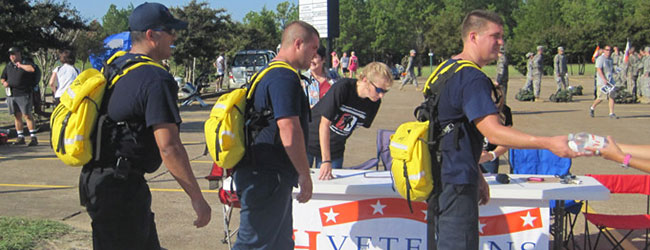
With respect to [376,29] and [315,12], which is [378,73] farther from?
[376,29]

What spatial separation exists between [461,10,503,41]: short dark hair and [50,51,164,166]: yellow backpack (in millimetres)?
1723

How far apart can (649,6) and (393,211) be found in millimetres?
48756

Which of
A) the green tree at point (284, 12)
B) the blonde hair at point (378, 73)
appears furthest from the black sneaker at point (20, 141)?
the green tree at point (284, 12)

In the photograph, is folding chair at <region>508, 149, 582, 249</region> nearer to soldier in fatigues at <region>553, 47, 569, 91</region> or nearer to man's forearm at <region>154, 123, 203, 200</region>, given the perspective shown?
man's forearm at <region>154, 123, 203, 200</region>

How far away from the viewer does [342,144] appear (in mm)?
5184

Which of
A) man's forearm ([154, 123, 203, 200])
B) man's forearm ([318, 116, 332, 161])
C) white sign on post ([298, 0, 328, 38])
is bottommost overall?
man's forearm ([318, 116, 332, 161])

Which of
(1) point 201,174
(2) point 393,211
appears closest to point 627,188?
(2) point 393,211

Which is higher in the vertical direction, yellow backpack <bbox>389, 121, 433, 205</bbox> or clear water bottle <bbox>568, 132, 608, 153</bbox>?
clear water bottle <bbox>568, 132, 608, 153</bbox>

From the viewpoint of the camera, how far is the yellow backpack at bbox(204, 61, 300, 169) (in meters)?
3.12

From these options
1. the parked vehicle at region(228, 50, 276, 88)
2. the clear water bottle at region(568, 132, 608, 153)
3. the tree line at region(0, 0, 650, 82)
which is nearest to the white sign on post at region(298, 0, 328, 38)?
the tree line at region(0, 0, 650, 82)

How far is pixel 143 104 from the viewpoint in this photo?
8.95ft

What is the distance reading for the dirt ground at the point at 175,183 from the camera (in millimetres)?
5348

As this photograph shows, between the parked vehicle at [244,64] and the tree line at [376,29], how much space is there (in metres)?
2.13

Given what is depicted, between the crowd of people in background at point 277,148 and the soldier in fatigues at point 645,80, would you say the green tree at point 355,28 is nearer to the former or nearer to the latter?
the soldier in fatigues at point 645,80
